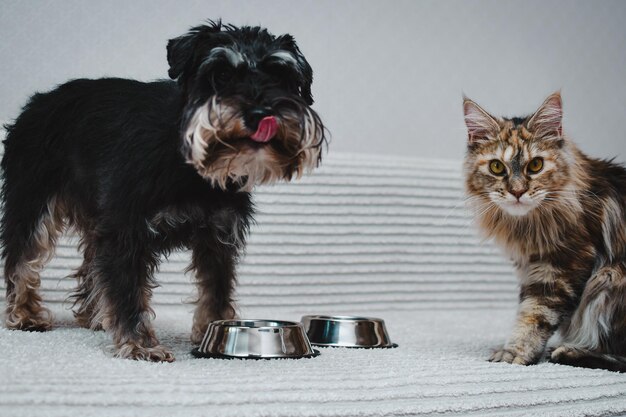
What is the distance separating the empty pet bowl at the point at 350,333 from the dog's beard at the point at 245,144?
50 centimetres

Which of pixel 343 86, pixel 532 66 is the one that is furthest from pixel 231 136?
pixel 532 66

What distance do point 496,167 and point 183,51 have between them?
801mm

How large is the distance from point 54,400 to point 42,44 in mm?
1586

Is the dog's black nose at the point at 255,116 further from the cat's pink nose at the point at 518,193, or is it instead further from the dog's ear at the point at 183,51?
the cat's pink nose at the point at 518,193

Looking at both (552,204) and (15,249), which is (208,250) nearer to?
(15,249)

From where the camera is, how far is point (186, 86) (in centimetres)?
144

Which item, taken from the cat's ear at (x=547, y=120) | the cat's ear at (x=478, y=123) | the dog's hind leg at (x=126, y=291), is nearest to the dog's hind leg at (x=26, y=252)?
the dog's hind leg at (x=126, y=291)

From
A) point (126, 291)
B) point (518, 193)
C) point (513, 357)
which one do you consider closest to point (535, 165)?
point (518, 193)

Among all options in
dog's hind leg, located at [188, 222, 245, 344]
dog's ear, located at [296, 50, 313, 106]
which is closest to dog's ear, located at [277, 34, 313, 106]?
dog's ear, located at [296, 50, 313, 106]

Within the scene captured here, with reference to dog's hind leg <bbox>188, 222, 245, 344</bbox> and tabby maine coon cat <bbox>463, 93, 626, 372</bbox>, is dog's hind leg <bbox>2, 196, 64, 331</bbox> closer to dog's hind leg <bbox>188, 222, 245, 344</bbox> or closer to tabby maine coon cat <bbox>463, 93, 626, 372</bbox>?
dog's hind leg <bbox>188, 222, 245, 344</bbox>

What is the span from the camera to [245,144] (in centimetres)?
134

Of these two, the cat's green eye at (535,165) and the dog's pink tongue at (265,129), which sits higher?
the cat's green eye at (535,165)

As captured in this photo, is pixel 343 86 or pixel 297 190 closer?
pixel 297 190

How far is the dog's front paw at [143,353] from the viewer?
1.41 m
